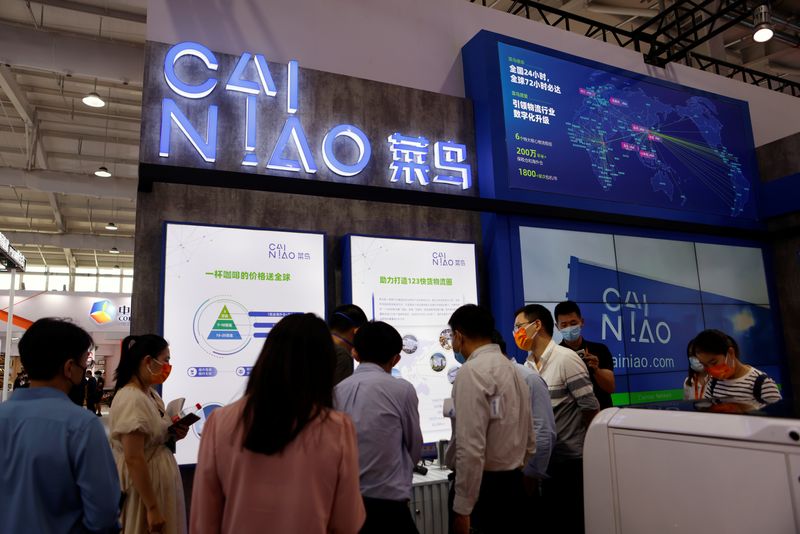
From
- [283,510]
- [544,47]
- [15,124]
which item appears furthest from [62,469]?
[15,124]

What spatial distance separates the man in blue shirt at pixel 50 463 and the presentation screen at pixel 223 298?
6.94 feet

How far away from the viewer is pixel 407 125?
5176mm

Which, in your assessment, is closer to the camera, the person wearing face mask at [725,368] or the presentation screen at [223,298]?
the person wearing face mask at [725,368]

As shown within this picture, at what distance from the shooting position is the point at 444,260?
4.92 meters

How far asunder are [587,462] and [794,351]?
6.99 m

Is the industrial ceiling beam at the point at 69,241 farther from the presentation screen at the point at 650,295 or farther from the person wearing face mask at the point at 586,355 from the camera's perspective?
the person wearing face mask at the point at 586,355

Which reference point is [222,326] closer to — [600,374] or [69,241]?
[600,374]

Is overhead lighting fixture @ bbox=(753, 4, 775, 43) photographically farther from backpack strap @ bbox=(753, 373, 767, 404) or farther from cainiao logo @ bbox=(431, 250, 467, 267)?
backpack strap @ bbox=(753, 373, 767, 404)

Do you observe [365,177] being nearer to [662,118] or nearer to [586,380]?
[586,380]

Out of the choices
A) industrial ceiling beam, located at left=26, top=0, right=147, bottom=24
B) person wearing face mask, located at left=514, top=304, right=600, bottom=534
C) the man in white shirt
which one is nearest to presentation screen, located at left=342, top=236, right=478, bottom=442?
person wearing face mask, located at left=514, top=304, right=600, bottom=534

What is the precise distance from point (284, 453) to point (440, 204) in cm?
377

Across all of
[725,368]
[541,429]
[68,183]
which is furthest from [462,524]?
[68,183]

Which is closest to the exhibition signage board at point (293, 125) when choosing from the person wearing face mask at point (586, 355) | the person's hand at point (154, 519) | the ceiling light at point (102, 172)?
the person wearing face mask at point (586, 355)

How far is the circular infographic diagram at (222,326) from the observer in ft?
12.9
